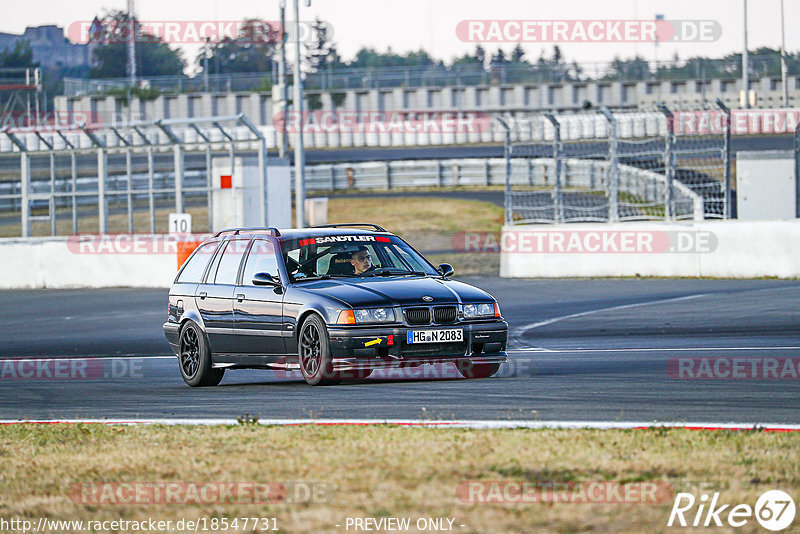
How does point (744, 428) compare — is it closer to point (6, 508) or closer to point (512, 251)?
point (6, 508)

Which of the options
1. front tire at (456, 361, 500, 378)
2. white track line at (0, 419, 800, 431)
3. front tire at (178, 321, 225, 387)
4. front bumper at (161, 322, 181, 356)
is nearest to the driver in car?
front tire at (456, 361, 500, 378)

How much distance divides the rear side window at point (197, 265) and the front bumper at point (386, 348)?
7.92ft

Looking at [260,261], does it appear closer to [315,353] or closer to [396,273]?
[396,273]

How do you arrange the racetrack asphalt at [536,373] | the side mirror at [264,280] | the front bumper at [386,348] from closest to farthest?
the racetrack asphalt at [536,373] < the front bumper at [386,348] < the side mirror at [264,280]

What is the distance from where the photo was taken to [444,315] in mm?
9852

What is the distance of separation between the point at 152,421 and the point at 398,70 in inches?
2134

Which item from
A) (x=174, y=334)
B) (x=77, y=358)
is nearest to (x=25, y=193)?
(x=77, y=358)

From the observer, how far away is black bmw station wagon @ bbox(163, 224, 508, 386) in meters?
9.70

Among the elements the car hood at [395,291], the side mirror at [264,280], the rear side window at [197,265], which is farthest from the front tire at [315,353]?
the rear side window at [197,265]

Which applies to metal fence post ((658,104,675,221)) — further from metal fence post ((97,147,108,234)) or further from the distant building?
the distant building

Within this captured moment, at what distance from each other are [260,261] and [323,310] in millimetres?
1384

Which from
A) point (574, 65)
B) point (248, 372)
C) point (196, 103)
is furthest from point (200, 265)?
point (196, 103)

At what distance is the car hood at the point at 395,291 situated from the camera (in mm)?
9789

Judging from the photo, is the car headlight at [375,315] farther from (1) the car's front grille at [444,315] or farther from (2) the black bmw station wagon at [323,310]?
(1) the car's front grille at [444,315]
